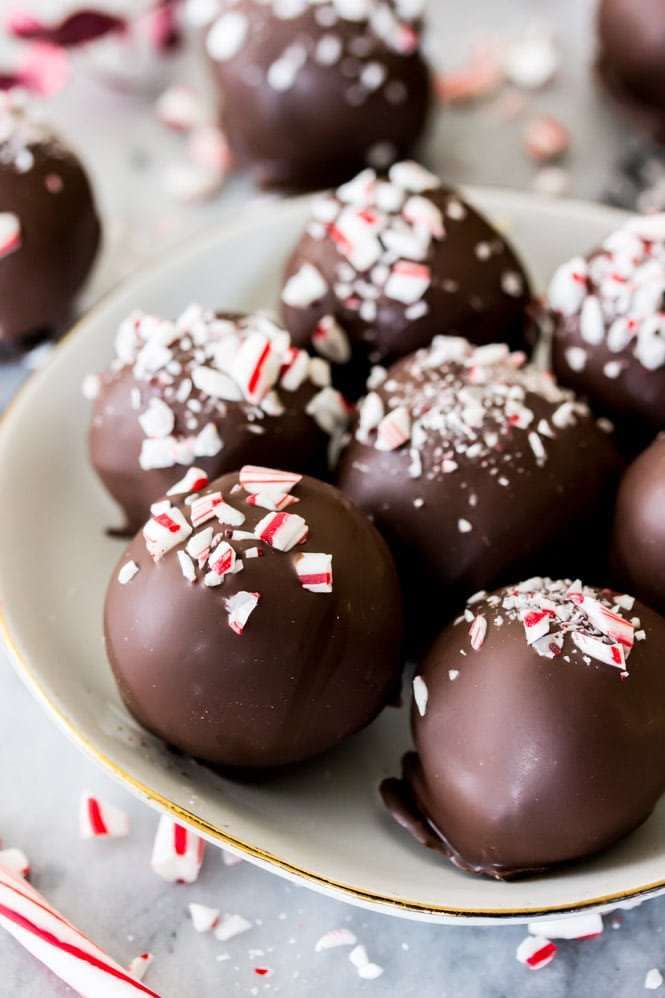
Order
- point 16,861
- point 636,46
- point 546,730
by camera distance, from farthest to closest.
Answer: point 636,46 → point 16,861 → point 546,730

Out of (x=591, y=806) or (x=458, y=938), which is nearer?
(x=591, y=806)

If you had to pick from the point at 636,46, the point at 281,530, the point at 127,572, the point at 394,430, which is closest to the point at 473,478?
the point at 394,430

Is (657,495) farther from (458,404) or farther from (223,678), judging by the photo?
(223,678)

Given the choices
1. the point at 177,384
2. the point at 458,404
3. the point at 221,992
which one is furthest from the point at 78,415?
the point at 221,992

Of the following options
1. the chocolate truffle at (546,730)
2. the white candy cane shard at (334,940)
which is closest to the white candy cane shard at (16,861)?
the white candy cane shard at (334,940)

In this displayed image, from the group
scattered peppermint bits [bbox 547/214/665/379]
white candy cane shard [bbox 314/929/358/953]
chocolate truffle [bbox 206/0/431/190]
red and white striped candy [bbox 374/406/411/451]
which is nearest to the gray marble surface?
white candy cane shard [bbox 314/929/358/953]

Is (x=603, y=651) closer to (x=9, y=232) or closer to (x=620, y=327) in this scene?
(x=620, y=327)

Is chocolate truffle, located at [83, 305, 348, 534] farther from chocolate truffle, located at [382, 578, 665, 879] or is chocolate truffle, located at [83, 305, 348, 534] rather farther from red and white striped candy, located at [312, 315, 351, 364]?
chocolate truffle, located at [382, 578, 665, 879]

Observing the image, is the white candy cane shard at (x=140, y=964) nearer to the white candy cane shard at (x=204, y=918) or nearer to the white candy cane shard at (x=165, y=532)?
the white candy cane shard at (x=204, y=918)
